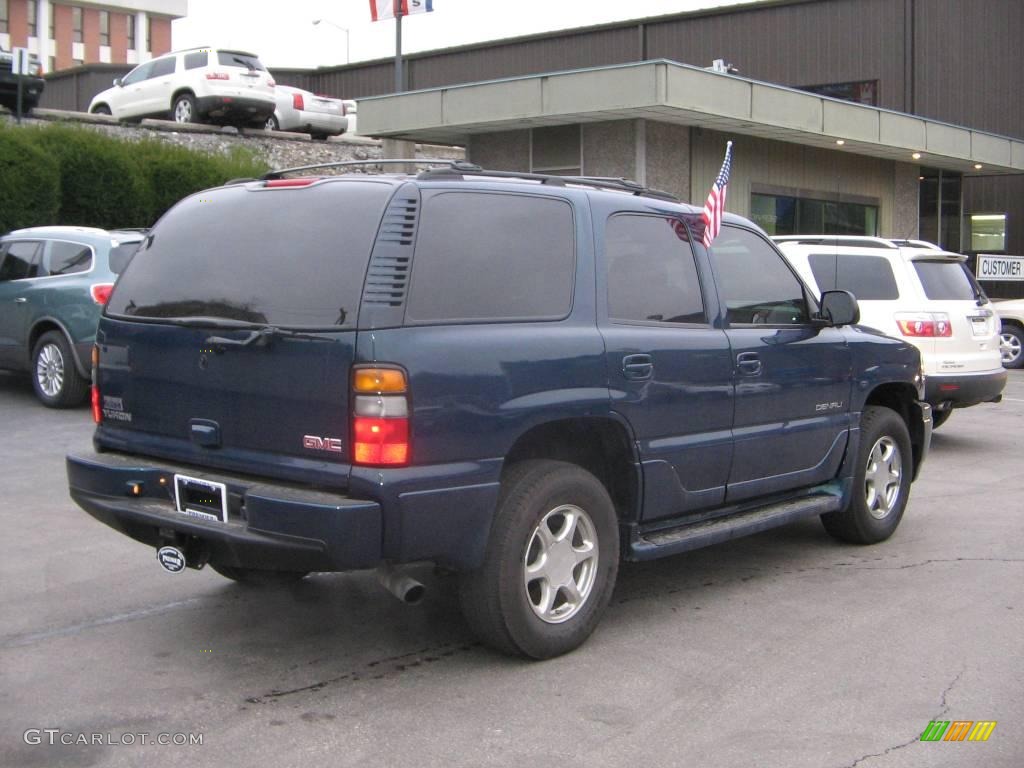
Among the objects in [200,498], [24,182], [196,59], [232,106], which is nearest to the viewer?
[200,498]

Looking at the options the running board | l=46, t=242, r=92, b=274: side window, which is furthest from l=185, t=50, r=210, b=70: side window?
the running board

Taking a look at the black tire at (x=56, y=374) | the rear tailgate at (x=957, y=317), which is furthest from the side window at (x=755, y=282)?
the black tire at (x=56, y=374)

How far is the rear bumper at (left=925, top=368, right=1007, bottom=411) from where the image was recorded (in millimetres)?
10836

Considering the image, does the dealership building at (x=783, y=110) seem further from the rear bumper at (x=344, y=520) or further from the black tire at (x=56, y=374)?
the rear bumper at (x=344, y=520)

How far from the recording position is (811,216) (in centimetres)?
2403

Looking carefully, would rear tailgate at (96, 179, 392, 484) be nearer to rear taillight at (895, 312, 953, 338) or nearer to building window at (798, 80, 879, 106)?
rear taillight at (895, 312, 953, 338)

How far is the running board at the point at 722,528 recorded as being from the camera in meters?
5.53

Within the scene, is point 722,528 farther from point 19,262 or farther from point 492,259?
point 19,262

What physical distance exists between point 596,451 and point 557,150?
631 inches

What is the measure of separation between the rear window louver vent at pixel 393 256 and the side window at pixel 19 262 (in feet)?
29.6

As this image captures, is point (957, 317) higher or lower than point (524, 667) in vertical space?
higher

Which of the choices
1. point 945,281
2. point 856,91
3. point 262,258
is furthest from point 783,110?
point 262,258

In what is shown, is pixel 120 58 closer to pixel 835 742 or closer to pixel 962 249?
pixel 962 249

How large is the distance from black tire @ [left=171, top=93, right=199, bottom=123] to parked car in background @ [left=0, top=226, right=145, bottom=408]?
45.2 feet
